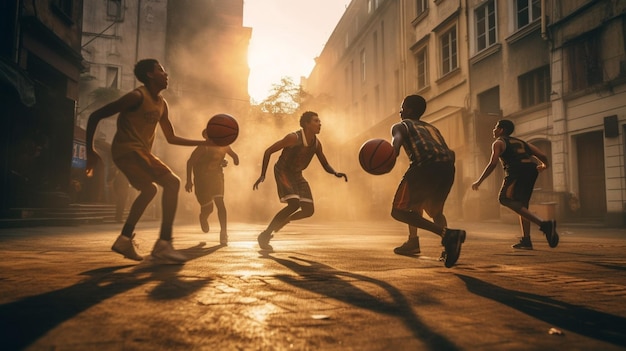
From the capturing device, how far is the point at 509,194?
6.22 metres

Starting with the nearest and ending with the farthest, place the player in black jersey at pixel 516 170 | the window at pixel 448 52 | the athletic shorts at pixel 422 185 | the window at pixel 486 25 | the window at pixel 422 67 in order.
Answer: the athletic shorts at pixel 422 185
the player in black jersey at pixel 516 170
the window at pixel 486 25
the window at pixel 448 52
the window at pixel 422 67

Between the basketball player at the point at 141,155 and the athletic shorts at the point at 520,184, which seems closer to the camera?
the basketball player at the point at 141,155

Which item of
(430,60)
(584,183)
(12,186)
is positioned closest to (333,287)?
(12,186)

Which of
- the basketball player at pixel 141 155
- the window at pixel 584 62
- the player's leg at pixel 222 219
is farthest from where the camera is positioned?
the window at pixel 584 62

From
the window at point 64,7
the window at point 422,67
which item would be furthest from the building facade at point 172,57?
the window at point 422,67

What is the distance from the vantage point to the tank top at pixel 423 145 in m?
4.43

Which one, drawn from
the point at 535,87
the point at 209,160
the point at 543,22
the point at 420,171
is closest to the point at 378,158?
the point at 420,171

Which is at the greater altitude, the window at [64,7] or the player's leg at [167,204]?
the window at [64,7]

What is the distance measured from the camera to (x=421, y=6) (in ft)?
73.9

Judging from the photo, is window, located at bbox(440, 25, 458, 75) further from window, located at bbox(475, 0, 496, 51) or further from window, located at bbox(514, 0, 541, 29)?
window, located at bbox(514, 0, 541, 29)

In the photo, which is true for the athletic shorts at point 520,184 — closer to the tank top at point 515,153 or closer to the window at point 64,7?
the tank top at point 515,153

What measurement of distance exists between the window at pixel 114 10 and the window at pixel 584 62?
24.0 m

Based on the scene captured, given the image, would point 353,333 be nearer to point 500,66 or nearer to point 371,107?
point 500,66

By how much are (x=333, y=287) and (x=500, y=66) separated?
16164 millimetres
